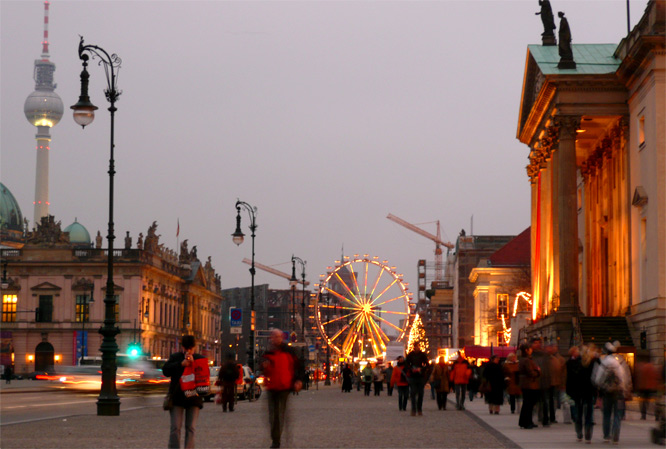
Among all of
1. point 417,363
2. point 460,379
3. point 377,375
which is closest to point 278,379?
point 417,363

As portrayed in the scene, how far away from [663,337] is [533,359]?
54.9 ft

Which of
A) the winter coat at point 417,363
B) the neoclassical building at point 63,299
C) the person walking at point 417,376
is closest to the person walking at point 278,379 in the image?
the person walking at point 417,376

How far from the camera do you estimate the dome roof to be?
181275mm

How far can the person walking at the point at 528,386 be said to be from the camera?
2497 centimetres

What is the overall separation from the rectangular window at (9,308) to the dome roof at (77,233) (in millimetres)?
43279

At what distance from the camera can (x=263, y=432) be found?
968 inches

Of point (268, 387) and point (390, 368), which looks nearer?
point (268, 387)

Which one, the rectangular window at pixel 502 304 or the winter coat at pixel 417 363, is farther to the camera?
the rectangular window at pixel 502 304

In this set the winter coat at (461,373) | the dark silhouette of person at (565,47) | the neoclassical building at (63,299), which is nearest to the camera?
the winter coat at (461,373)

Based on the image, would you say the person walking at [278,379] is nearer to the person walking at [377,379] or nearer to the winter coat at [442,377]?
the winter coat at [442,377]

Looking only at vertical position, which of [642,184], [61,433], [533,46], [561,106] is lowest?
[61,433]

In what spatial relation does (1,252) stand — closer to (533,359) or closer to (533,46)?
(533,46)

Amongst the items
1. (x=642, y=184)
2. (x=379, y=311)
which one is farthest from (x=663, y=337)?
(x=379, y=311)

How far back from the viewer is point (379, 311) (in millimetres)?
91375
